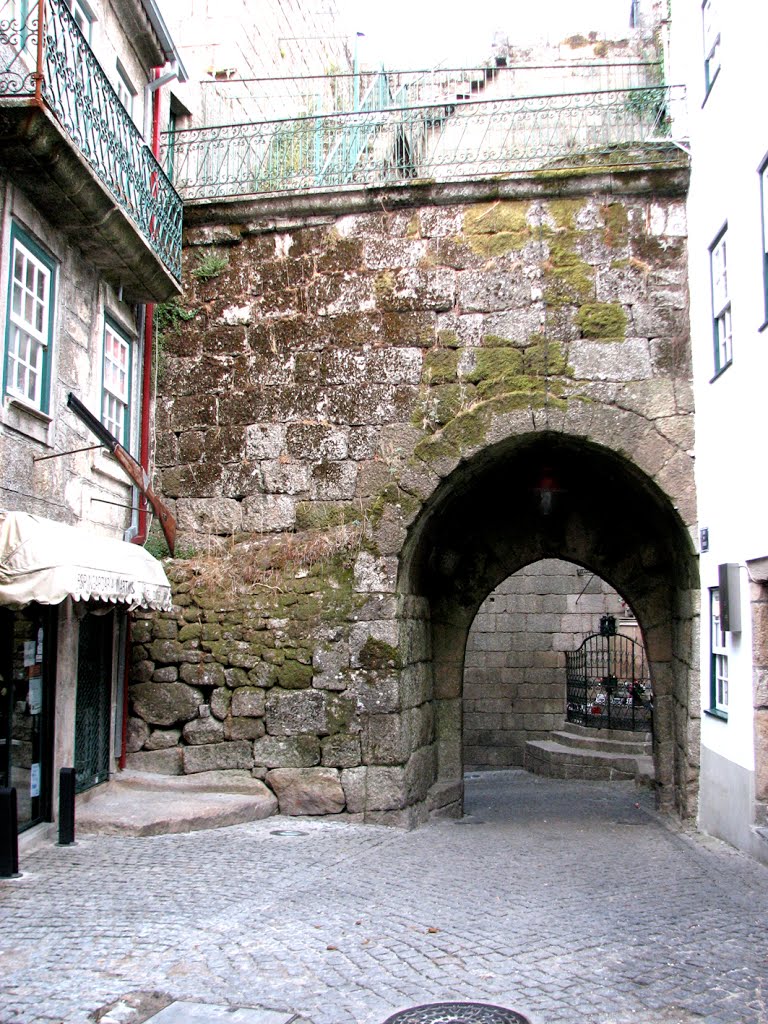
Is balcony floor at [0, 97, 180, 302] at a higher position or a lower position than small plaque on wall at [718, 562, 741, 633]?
higher

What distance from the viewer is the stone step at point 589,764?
13602 millimetres

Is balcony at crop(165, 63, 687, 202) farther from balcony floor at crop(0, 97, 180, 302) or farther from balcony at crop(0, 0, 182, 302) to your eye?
balcony floor at crop(0, 97, 180, 302)

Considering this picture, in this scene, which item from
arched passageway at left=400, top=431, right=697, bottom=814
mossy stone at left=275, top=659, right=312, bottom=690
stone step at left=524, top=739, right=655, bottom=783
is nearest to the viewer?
mossy stone at left=275, top=659, right=312, bottom=690

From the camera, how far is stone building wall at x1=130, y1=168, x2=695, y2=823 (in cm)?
874

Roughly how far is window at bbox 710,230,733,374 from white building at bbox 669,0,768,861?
0.04ft

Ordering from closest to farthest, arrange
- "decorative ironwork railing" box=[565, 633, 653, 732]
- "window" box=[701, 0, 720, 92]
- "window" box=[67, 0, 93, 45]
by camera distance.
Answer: "window" box=[67, 0, 93, 45]
"window" box=[701, 0, 720, 92]
"decorative ironwork railing" box=[565, 633, 653, 732]

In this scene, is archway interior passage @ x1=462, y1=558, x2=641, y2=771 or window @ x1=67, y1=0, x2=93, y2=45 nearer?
window @ x1=67, y1=0, x2=93, y2=45

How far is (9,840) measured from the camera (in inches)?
240

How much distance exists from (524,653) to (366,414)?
24.8 feet

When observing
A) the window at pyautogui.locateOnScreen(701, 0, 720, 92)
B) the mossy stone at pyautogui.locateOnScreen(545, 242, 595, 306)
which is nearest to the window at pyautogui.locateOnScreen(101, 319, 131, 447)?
the mossy stone at pyautogui.locateOnScreen(545, 242, 595, 306)

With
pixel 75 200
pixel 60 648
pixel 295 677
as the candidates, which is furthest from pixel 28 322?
pixel 295 677

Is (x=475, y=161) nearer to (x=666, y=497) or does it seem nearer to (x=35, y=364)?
(x=666, y=497)

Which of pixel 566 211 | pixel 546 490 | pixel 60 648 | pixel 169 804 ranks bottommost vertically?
pixel 169 804

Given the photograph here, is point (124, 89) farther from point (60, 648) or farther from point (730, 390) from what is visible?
point (730, 390)
